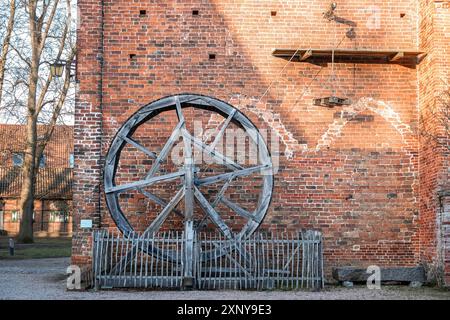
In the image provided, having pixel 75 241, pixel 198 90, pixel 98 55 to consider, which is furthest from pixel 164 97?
pixel 75 241

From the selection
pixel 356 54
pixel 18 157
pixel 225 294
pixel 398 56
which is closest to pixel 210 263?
pixel 225 294

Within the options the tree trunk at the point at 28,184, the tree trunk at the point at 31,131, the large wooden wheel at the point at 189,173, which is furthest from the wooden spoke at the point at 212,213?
the tree trunk at the point at 28,184

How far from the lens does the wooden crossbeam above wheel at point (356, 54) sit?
12.4 meters

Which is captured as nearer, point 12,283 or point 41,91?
point 12,283

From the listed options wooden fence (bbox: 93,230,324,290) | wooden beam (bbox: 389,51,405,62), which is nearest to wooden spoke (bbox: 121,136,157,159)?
wooden fence (bbox: 93,230,324,290)

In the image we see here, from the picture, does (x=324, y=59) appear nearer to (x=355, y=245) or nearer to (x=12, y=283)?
(x=355, y=245)

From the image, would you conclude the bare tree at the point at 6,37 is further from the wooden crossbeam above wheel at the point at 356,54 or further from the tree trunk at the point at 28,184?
the wooden crossbeam above wheel at the point at 356,54

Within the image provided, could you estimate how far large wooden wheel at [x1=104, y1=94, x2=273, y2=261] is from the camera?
11820 millimetres

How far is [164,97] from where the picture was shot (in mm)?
12594

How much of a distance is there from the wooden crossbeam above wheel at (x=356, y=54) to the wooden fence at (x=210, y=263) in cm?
337

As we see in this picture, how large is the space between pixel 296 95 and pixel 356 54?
4.49ft

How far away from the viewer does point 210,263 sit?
11594 mm

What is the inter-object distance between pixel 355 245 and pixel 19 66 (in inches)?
617

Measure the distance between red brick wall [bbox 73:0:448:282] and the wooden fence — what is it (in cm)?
103
